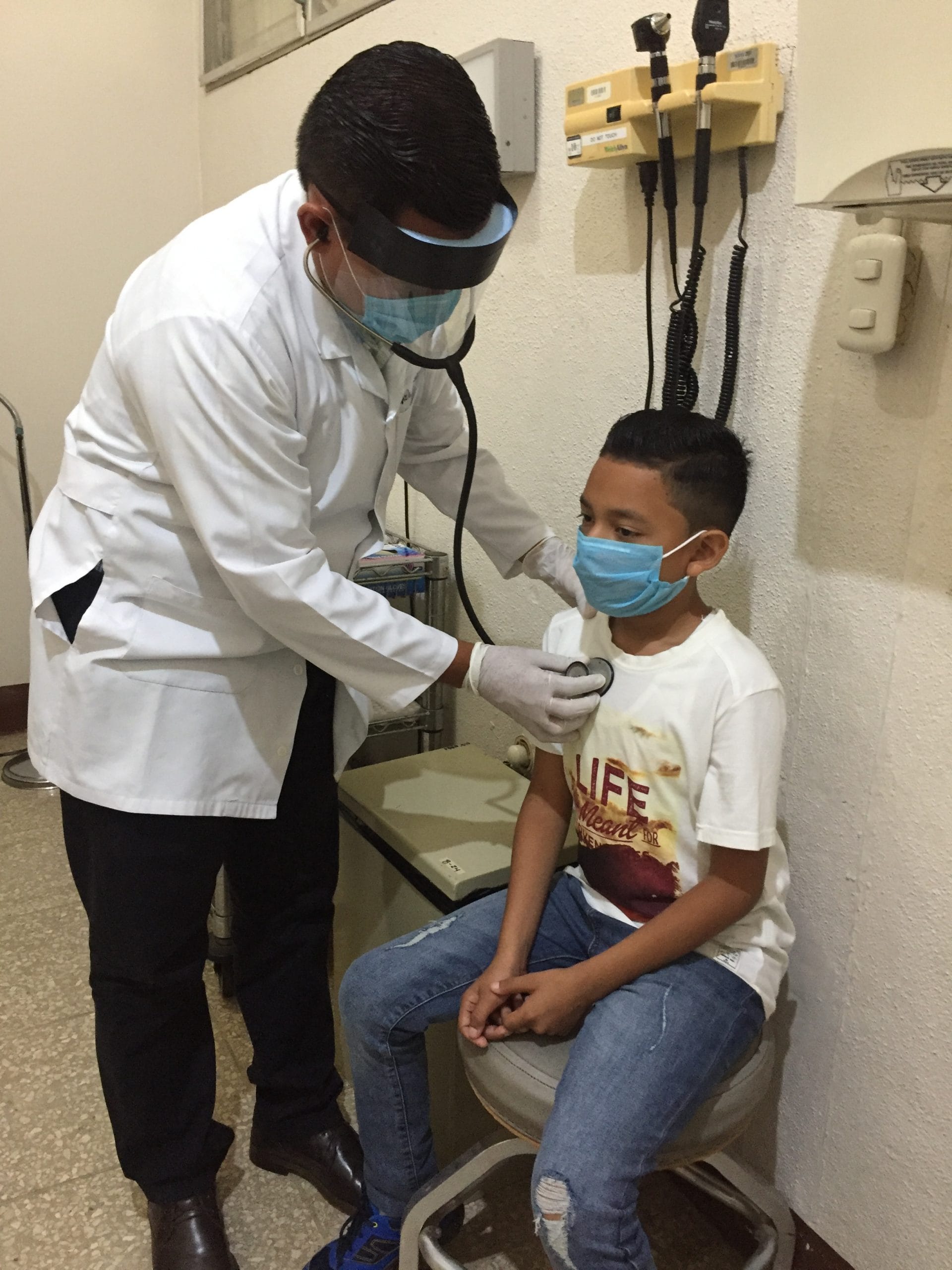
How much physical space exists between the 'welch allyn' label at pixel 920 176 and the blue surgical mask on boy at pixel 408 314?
0.43 meters

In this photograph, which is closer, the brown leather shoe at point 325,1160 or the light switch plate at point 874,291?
the light switch plate at point 874,291

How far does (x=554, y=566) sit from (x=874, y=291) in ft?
1.89

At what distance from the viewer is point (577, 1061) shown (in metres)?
0.98

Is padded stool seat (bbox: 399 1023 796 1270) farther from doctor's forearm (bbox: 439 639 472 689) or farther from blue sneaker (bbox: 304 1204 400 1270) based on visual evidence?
doctor's forearm (bbox: 439 639 472 689)

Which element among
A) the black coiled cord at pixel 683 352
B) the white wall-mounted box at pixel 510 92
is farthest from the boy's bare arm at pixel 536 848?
the white wall-mounted box at pixel 510 92

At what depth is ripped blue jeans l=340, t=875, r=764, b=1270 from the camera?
916 mm

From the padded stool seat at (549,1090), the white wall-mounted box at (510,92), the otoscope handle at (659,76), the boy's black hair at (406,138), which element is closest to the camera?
the boy's black hair at (406,138)

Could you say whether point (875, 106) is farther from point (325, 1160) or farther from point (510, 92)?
point (325, 1160)

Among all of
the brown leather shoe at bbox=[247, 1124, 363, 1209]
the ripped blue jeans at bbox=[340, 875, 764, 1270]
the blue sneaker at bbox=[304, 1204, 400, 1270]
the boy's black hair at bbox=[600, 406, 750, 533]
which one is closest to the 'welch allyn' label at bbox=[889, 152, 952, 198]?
the boy's black hair at bbox=[600, 406, 750, 533]

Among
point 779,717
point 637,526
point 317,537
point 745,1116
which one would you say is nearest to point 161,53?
point 317,537

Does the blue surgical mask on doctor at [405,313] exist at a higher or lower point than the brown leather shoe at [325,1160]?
higher

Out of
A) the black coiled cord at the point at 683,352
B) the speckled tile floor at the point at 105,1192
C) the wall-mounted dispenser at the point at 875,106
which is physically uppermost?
the wall-mounted dispenser at the point at 875,106

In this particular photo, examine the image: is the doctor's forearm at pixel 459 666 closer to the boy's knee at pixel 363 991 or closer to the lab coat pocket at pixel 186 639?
the lab coat pocket at pixel 186 639

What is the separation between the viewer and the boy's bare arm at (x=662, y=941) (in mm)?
1024
